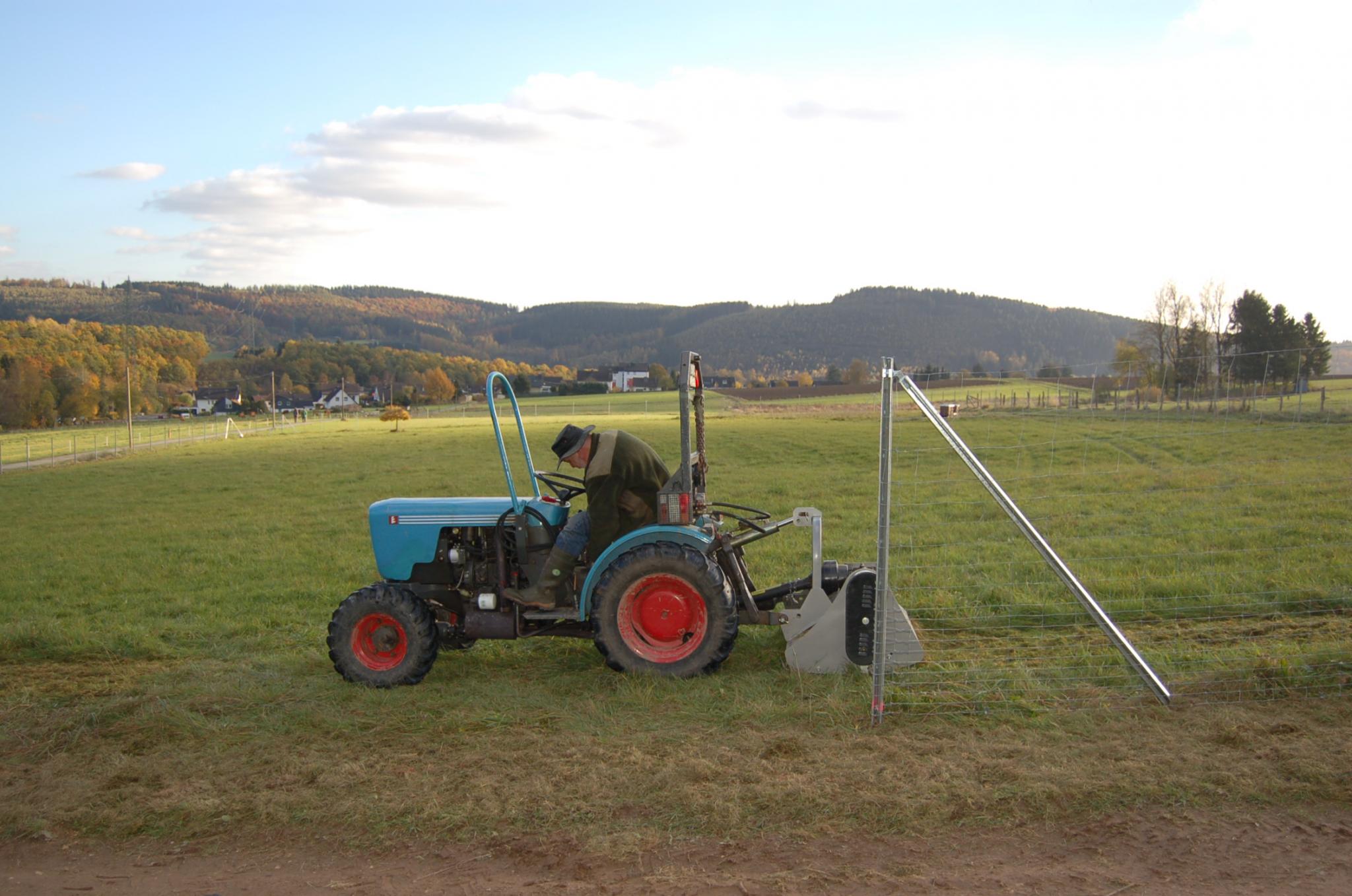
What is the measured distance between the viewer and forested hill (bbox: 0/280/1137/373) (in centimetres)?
12169

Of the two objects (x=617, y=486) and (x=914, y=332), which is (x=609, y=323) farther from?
(x=617, y=486)

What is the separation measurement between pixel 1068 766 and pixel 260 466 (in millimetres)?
28716

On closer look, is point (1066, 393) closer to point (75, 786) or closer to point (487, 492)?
point (75, 786)

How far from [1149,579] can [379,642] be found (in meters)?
6.39

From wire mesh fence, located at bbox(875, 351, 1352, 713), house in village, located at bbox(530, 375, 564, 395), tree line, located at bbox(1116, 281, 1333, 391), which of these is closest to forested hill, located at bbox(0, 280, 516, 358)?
house in village, located at bbox(530, 375, 564, 395)

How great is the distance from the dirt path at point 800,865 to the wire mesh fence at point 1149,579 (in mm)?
1389

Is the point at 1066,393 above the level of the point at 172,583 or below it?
above

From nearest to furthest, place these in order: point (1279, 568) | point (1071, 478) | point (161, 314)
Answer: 1. point (1279, 568)
2. point (1071, 478)
3. point (161, 314)

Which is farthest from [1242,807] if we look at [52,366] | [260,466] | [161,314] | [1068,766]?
[161,314]

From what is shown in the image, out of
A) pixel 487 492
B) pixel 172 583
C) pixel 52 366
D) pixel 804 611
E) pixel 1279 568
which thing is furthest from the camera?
Answer: pixel 52 366

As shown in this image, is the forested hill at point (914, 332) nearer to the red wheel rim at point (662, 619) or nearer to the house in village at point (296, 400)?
the house in village at point (296, 400)

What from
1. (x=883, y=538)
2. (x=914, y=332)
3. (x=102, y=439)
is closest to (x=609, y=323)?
(x=914, y=332)

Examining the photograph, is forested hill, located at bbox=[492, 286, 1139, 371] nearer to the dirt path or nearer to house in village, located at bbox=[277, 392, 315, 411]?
house in village, located at bbox=[277, 392, 315, 411]

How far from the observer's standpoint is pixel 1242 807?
423 centimetres
